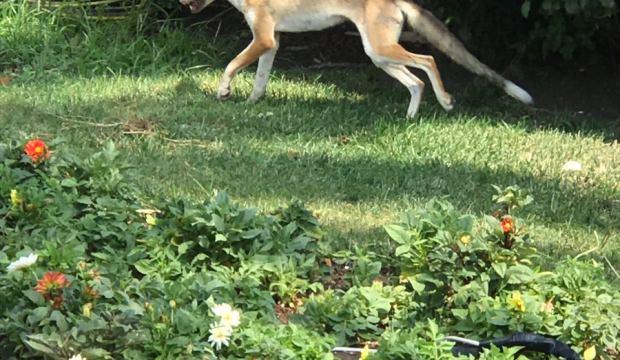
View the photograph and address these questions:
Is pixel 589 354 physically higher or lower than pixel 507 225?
lower

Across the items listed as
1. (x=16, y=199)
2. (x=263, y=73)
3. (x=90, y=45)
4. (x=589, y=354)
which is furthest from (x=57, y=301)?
(x=90, y=45)

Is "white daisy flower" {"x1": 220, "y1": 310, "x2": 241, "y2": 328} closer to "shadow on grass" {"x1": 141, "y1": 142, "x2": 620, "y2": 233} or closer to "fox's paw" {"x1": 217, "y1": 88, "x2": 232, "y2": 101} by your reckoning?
"shadow on grass" {"x1": 141, "y1": 142, "x2": 620, "y2": 233}

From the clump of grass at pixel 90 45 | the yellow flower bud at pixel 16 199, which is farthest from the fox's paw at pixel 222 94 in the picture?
the yellow flower bud at pixel 16 199

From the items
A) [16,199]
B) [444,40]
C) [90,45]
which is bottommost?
[90,45]

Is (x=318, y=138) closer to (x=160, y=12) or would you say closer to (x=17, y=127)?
(x=17, y=127)

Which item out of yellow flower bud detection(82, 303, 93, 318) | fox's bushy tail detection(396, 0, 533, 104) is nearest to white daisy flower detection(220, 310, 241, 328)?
yellow flower bud detection(82, 303, 93, 318)

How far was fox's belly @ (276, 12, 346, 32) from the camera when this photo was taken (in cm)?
877

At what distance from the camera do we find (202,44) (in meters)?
10.4

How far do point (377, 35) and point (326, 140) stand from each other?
1143mm

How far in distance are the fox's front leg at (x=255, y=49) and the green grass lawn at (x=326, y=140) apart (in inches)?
6.6

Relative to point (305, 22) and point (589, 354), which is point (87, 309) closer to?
point (589, 354)

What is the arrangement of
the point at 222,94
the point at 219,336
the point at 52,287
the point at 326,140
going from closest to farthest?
1. the point at 219,336
2. the point at 52,287
3. the point at 326,140
4. the point at 222,94

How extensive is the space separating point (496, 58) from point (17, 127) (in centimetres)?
424

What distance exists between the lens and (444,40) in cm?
847
